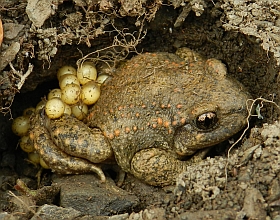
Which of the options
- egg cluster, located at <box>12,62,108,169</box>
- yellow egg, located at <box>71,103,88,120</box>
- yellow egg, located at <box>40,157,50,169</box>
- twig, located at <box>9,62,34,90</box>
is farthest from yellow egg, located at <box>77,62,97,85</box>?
yellow egg, located at <box>40,157,50,169</box>

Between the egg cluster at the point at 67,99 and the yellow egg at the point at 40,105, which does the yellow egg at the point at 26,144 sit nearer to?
the egg cluster at the point at 67,99

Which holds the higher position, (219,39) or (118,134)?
(219,39)

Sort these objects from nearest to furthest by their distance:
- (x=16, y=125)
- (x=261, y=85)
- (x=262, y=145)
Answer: (x=262, y=145)
(x=261, y=85)
(x=16, y=125)

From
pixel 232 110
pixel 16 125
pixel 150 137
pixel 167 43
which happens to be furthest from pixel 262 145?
pixel 16 125

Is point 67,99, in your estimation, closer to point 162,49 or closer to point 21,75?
point 21,75

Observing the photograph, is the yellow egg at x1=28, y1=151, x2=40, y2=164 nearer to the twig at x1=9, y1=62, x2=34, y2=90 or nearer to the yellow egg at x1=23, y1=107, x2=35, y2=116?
the yellow egg at x1=23, y1=107, x2=35, y2=116

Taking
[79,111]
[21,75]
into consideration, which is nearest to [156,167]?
[79,111]

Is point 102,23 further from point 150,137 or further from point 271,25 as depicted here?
point 271,25

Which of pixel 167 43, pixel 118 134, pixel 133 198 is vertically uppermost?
pixel 167 43

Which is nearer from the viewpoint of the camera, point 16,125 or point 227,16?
point 227,16
